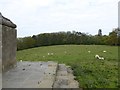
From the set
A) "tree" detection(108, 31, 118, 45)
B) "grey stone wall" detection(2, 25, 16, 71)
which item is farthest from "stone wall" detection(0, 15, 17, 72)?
"tree" detection(108, 31, 118, 45)

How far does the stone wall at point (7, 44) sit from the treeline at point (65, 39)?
17631 millimetres

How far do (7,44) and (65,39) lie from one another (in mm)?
22868

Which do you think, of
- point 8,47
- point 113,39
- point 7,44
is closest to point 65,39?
point 113,39

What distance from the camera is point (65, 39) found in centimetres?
3278

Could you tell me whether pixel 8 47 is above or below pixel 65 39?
below

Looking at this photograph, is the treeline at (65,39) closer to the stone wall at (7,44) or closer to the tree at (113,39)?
the tree at (113,39)

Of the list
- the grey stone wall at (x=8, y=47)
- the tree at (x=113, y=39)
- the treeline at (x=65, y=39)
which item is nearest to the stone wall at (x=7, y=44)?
the grey stone wall at (x=8, y=47)

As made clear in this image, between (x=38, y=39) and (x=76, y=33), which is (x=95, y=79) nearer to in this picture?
(x=38, y=39)

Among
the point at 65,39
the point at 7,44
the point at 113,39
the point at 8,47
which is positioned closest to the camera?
the point at 7,44

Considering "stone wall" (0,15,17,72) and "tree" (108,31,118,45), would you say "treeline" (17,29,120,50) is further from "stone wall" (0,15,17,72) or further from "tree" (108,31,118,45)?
"stone wall" (0,15,17,72)

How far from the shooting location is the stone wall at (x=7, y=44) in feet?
30.0

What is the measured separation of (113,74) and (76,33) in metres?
22.7

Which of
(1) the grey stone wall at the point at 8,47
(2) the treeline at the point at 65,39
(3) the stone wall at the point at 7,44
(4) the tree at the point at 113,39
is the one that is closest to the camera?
(3) the stone wall at the point at 7,44

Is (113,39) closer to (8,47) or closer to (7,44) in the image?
(8,47)
